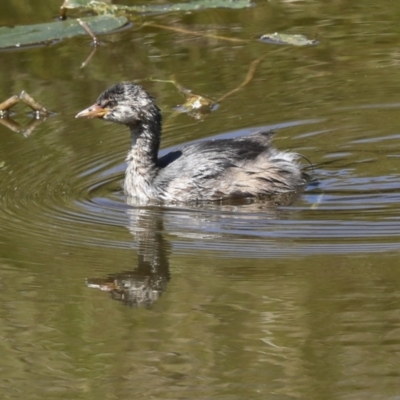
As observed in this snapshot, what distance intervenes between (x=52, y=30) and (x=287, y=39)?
2.38 m

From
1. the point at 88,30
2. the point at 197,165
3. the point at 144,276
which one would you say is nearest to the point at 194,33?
the point at 88,30

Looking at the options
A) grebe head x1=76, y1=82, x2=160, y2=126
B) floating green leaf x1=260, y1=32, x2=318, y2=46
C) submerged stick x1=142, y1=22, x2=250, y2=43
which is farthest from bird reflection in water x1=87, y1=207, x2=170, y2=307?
submerged stick x1=142, y1=22, x2=250, y2=43

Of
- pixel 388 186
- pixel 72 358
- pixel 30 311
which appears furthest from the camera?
pixel 388 186

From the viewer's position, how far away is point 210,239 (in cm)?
655

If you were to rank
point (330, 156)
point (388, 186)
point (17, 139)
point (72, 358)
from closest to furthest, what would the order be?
point (72, 358) → point (388, 186) → point (330, 156) → point (17, 139)

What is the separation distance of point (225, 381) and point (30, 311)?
1.35 meters

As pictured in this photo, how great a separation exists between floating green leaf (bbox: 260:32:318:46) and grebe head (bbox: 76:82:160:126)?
2.87 metres

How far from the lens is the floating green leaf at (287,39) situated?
420 inches

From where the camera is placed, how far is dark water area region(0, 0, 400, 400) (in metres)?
4.86

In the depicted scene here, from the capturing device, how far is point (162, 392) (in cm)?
465

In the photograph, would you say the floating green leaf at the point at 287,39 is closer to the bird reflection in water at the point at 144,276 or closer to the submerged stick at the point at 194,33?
the submerged stick at the point at 194,33

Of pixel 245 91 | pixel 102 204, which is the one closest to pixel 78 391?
pixel 102 204

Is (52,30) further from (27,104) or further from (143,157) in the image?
(143,157)

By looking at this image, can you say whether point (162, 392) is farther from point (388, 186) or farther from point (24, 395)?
point (388, 186)
